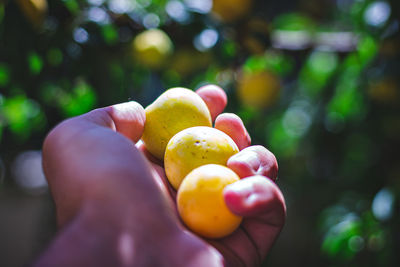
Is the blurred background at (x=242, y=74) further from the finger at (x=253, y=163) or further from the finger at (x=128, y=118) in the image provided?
the finger at (x=253, y=163)

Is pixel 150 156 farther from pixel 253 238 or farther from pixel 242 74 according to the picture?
pixel 242 74

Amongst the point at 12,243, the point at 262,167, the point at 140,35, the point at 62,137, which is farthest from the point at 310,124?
the point at 12,243

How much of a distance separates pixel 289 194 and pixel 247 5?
1.43 m

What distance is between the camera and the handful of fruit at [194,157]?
591 millimetres

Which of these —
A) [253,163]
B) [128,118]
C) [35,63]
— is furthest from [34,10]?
[253,163]

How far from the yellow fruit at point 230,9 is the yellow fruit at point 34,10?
65 centimetres

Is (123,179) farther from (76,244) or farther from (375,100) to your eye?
(375,100)

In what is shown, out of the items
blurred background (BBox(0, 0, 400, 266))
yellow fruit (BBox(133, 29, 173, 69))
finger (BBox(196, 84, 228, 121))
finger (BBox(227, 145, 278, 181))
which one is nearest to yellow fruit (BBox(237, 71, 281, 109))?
blurred background (BBox(0, 0, 400, 266))

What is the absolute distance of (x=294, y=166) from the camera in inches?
79.5

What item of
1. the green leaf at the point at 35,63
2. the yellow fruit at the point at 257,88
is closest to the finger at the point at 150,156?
the green leaf at the point at 35,63

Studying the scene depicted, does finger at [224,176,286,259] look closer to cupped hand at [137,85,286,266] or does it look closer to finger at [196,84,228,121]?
cupped hand at [137,85,286,266]

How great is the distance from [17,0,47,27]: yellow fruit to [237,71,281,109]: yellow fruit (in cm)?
80

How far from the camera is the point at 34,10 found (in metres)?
1.00

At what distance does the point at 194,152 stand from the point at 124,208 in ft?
0.71
